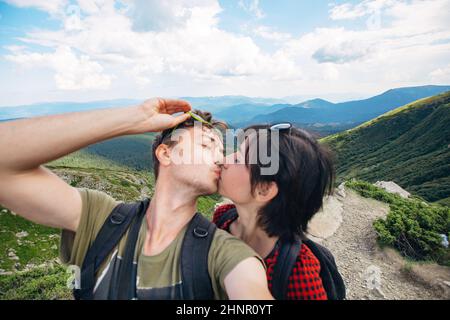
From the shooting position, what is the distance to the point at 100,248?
2.69 meters

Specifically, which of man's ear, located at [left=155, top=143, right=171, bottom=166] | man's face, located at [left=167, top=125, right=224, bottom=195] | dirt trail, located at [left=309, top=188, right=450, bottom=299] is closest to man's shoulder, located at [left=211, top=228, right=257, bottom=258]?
man's face, located at [left=167, top=125, right=224, bottom=195]

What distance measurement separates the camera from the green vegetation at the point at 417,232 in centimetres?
1160

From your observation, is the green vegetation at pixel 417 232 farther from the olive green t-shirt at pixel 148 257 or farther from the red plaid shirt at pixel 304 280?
the olive green t-shirt at pixel 148 257

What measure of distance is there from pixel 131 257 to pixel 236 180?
55.1 inches

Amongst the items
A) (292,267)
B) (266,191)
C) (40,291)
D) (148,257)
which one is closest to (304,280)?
(292,267)

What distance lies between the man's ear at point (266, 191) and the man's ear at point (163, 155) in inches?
41.5

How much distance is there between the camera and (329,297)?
328 cm

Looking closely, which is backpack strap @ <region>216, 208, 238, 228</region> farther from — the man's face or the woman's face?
the man's face

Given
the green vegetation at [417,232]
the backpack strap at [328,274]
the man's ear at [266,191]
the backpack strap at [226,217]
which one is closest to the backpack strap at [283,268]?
the backpack strap at [328,274]

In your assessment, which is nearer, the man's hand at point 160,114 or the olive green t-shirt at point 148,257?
the olive green t-shirt at point 148,257

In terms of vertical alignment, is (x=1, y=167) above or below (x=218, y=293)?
above
